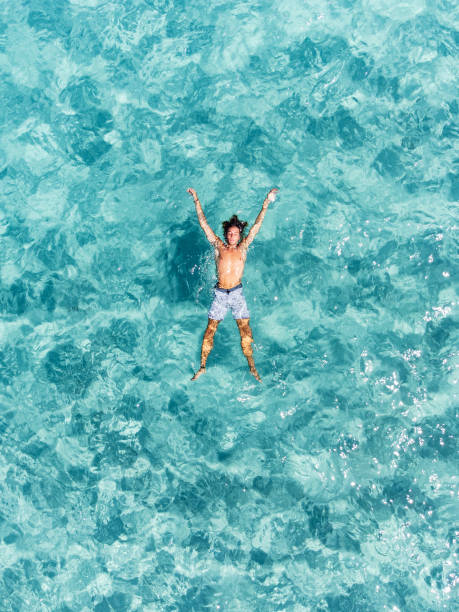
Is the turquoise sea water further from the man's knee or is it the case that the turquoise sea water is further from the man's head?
the man's head

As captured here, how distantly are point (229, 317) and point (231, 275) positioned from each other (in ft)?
3.62

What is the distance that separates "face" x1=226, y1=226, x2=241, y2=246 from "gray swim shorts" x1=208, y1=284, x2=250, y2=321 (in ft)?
2.23

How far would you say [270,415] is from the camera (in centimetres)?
702

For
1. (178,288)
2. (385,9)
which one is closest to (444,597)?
(178,288)

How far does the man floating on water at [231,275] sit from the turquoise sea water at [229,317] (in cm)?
53

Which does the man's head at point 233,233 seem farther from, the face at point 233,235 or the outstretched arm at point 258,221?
the outstretched arm at point 258,221

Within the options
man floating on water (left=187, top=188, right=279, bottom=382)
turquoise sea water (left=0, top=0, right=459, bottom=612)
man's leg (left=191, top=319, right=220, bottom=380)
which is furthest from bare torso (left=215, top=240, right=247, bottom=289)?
turquoise sea water (left=0, top=0, right=459, bottom=612)

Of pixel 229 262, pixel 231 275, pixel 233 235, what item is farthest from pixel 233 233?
pixel 231 275

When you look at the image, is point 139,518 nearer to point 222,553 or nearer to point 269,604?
point 222,553

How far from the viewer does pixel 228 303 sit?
Result: 6.49 meters

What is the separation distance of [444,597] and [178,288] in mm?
6325

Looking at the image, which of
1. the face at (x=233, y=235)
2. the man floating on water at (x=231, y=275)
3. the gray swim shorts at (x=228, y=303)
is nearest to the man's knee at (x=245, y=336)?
the man floating on water at (x=231, y=275)

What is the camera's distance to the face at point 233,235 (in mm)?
6009

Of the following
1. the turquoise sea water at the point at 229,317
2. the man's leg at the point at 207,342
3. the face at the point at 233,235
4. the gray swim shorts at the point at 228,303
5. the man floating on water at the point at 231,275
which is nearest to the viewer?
the face at the point at 233,235
